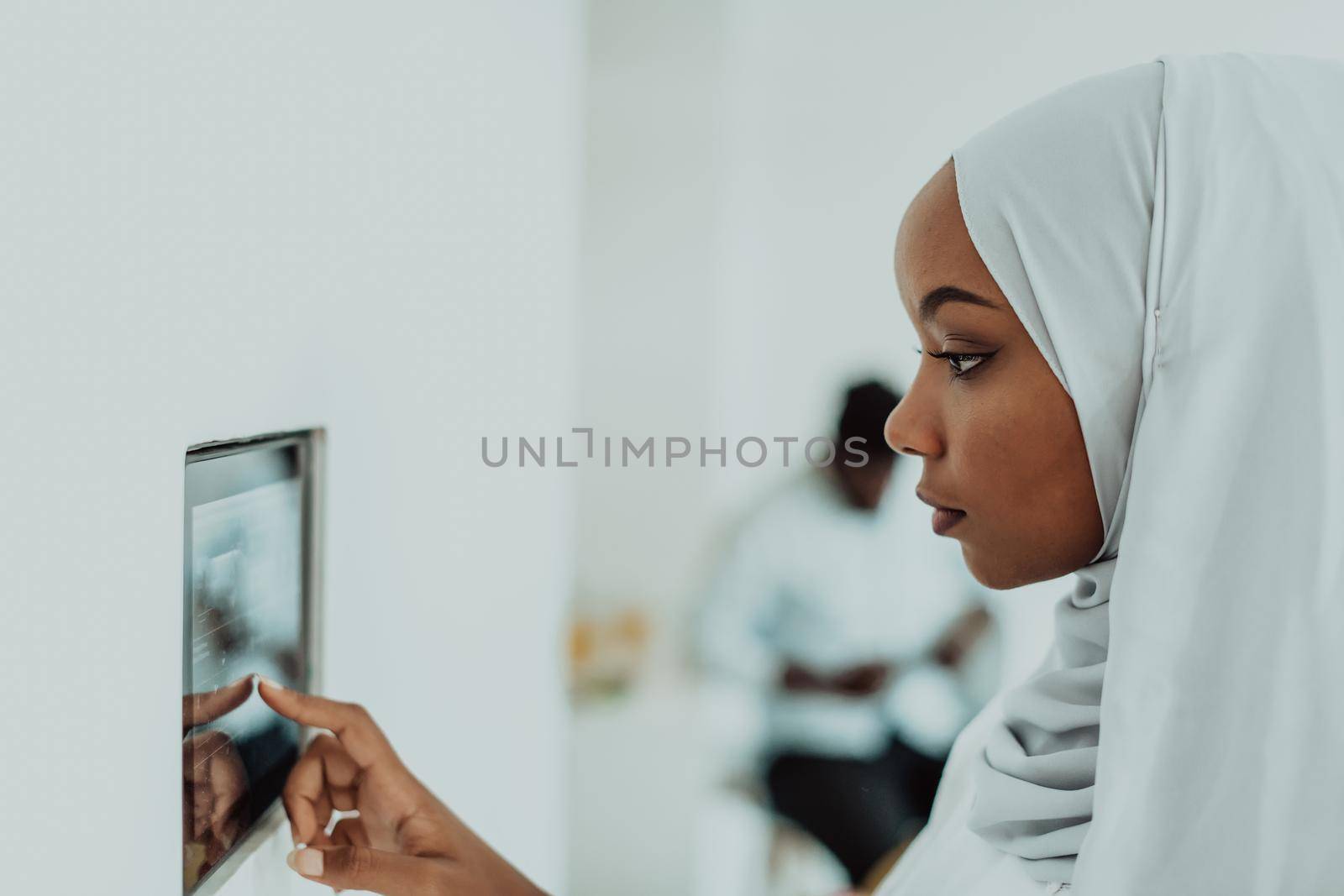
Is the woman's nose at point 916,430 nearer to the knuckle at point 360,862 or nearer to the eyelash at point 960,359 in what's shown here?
the eyelash at point 960,359

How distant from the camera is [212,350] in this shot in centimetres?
57

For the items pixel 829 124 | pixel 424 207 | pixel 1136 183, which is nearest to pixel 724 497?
pixel 829 124

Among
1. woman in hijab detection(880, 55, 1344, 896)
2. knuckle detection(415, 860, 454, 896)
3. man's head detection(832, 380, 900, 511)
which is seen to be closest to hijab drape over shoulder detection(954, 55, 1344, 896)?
woman in hijab detection(880, 55, 1344, 896)

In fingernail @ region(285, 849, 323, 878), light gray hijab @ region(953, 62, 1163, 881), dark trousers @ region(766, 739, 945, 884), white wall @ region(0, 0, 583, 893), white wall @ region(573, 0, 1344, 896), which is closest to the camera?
white wall @ region(0, 0, 583, 893)

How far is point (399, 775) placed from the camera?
728mm

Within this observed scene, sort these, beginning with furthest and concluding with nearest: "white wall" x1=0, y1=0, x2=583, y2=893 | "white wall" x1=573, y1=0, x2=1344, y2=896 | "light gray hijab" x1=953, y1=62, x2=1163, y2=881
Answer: "white wall" x1=573, y1=0, x2=1344, y2=896 < "light gray hijab" x1=953, y1=62, x2=1163, y2=881 < "white wall" x1=0, y1=0, x2=583, y2=893

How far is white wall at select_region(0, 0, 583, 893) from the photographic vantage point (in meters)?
0.42

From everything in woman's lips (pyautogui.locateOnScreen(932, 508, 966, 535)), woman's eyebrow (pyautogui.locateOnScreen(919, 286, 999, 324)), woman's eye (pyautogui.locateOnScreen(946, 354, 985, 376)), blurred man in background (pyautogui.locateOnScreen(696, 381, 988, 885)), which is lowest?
blurred man in background (pyautogui.locateOnScreen(696, 381, 988, 885))

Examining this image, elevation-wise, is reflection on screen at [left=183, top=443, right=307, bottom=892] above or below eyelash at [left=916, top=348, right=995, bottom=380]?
below

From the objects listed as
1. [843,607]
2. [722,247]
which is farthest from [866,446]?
[722,247]

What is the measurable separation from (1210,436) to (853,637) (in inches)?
66.2

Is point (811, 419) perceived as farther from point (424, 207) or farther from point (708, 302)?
point (424, 207)

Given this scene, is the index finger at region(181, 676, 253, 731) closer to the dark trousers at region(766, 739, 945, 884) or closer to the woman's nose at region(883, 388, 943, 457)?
the woman's nose at region(883, 388, 943, 457)

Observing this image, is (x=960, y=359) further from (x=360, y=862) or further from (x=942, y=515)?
(x=360, y=862)
